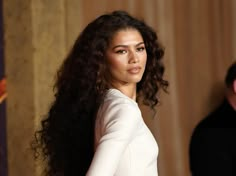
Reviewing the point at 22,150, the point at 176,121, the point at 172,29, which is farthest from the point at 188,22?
the point at 22,150

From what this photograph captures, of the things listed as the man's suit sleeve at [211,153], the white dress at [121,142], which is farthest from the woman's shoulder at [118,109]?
the man's suit sleeve at [211,153]

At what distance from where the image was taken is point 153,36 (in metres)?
1.58

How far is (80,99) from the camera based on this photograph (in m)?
1.36

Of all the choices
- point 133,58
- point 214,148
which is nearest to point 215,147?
point 214,148

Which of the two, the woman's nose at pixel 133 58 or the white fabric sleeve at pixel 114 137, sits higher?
the woman's nose at pixel 133 58

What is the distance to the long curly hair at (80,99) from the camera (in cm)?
136

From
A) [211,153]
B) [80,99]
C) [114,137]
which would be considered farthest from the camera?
[211,153]

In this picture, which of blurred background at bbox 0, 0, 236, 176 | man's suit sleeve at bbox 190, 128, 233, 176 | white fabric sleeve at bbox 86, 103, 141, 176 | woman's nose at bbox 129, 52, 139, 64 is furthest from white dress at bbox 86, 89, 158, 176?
blurred background at bbox 0, 0, 236, 176

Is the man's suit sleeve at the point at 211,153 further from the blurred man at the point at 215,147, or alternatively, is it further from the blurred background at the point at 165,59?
the blurred background at the point at 165,59

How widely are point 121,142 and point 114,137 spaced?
0.8 inches

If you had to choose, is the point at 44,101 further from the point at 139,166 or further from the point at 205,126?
the point at 139,166

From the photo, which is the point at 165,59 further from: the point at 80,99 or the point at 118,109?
the point at 118,109

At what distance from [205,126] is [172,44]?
26.5 inches

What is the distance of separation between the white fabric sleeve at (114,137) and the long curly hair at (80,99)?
119 mm
